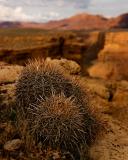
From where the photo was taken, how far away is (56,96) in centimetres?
787

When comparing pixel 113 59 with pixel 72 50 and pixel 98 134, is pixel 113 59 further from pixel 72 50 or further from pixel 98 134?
pixel 98 134

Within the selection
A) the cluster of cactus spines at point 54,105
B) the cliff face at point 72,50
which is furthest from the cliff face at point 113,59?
the cluster of cactus spines at point 54,105

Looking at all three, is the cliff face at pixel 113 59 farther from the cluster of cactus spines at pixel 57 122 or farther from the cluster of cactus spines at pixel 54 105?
the cluster of cactus spines at pixel 57 122

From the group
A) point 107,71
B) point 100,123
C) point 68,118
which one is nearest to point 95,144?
point 100,123

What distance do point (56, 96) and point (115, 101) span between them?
14.2ft

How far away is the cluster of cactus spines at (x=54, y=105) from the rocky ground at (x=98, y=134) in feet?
0.88

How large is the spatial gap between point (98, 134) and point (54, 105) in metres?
1.59

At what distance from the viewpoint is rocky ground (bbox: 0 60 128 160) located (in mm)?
7457

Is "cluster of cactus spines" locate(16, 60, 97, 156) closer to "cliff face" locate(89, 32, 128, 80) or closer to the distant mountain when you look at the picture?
"cliff face" locate(89, 32, 128, 80)

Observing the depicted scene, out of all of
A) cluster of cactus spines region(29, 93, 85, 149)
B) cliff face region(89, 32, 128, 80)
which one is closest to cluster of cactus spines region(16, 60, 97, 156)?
cluster of cactus spines region(29, 93, 85, 149)

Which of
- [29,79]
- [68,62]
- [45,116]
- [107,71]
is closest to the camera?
[45,116]

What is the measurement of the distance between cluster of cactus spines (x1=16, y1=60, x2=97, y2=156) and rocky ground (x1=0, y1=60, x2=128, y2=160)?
0.27 meters

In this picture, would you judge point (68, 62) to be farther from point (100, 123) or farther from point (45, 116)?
point (45, 116)

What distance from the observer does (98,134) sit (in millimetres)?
8766
